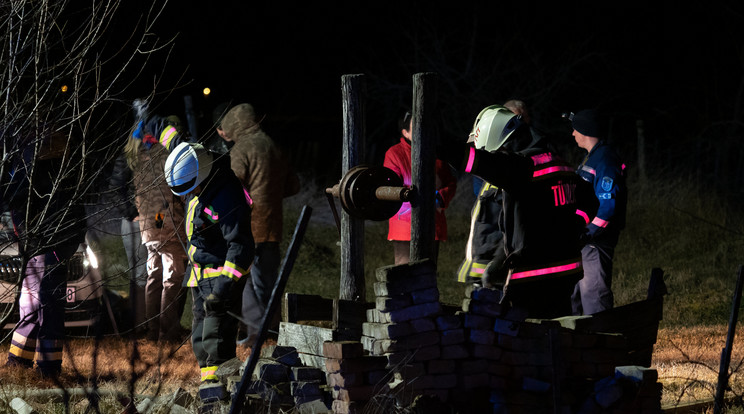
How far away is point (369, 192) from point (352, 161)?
103 centimetres

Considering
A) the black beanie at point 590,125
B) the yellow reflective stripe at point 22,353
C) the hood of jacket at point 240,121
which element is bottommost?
the yellow reflective stripe at point 22,353

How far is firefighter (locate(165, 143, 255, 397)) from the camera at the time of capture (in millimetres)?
6680

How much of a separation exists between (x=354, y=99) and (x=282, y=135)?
17301mm

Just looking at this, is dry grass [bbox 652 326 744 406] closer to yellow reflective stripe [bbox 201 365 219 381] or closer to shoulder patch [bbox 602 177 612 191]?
shoulder patch [bbox 602 177 612 191]

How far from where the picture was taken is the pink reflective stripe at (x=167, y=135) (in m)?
8.53

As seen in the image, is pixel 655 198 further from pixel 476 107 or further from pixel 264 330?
pixel 264 330

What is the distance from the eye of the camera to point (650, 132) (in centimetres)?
2570

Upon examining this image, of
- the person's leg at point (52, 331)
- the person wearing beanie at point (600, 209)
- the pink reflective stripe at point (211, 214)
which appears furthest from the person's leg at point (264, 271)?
the person wearing beanie at point (600, 209)

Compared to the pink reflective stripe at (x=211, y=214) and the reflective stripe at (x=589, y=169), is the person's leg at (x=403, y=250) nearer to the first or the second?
the reflective stripe at (x=589, y=169)

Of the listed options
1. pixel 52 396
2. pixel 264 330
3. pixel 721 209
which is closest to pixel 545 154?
pixel 264 330

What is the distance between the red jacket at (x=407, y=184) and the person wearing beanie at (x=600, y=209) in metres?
1.07

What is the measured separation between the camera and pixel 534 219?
19.1 feet

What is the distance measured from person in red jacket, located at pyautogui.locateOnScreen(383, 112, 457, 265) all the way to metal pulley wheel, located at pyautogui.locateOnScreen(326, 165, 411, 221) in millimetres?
2452

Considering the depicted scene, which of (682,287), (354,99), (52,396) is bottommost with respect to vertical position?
(52,396)
